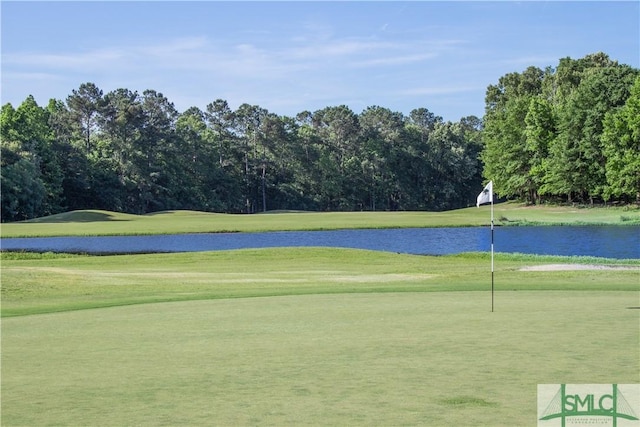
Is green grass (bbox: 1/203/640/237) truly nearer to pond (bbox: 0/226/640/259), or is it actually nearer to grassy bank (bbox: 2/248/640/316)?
pond (bbox: 0/226/640/259)

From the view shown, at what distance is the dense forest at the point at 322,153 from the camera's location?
8606cm

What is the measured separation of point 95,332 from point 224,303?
4.81 m

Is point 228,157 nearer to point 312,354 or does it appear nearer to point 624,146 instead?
point 624,146

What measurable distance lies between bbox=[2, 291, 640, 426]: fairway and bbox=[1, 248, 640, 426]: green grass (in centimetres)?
2

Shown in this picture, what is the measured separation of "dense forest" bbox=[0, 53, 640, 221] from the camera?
86.1 metres

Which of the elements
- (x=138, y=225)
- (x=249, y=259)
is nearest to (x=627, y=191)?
(x=138, y=225)

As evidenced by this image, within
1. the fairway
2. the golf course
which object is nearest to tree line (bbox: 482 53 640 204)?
the golf course

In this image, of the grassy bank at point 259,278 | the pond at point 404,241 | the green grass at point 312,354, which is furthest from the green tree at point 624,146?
the green grass at point 312,354

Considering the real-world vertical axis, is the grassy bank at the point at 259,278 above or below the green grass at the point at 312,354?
below

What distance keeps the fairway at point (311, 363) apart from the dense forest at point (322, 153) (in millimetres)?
67727

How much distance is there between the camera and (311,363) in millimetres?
9219

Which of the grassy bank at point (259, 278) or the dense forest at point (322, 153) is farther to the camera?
the dense forest at point (322, 153)

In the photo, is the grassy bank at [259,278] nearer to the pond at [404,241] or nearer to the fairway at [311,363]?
the fairway at [311,363]

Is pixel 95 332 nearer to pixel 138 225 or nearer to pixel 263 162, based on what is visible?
pixel 138 225
